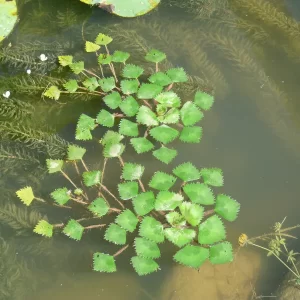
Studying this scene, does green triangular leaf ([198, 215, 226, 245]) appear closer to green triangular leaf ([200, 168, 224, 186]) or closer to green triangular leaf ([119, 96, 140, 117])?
green triangular leaf ([200, 168, 224, 186])

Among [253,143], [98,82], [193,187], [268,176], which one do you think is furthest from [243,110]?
[98,82]

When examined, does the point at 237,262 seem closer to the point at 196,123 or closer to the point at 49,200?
the point at 196,123

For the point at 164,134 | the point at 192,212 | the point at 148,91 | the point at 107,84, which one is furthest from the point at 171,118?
the point at 192,212

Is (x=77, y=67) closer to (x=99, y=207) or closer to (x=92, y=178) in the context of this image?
(x=92, y=178)

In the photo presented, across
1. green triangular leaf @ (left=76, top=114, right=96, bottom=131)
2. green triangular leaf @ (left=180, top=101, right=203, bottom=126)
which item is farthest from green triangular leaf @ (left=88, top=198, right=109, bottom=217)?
green triangular leaf @ (left=180, top=101, right=203, bottom=126)

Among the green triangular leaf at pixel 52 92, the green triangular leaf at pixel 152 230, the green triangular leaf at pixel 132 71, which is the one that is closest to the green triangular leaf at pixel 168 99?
the green triangular leaf at pixel 132 71

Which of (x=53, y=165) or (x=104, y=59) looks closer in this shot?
(x=53, y=165)

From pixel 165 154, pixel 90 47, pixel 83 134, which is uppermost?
pixel 90 47

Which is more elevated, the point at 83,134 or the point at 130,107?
the point at 130,107

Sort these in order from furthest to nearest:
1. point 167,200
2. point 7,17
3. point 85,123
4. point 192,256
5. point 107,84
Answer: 1. point 7,17
2. point 107,84
3. point 85,123
4. point 167,200
5. point 192,256
